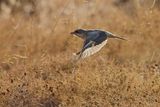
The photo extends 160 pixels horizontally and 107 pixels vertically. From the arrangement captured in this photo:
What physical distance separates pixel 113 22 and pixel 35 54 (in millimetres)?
1458

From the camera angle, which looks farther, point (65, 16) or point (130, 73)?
point (65, 16)

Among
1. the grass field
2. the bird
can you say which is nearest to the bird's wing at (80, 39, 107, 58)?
the bird

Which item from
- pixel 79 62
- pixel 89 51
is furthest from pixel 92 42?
pixel 79 62

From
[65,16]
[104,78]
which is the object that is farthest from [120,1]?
[104,78]

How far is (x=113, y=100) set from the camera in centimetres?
651

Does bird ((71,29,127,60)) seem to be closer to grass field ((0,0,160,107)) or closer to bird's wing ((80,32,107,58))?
bird's wing ((80,32,107,58))

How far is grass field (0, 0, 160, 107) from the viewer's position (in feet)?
21.7

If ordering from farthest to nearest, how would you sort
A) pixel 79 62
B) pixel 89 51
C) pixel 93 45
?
pixel 79 62, pixel 93 45, pixel 89 51

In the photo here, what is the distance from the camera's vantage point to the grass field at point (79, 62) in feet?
21.7

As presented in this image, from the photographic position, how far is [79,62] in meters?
7.48

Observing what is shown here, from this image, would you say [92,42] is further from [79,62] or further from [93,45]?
[79,62]

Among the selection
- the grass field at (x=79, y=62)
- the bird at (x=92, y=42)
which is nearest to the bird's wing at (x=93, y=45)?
the bird at (x=92, y=42)

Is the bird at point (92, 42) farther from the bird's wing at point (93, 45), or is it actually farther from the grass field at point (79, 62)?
the grass field at point (79, 62)

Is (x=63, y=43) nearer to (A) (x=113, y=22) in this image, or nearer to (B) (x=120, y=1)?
(A) (x=113, y=22)
